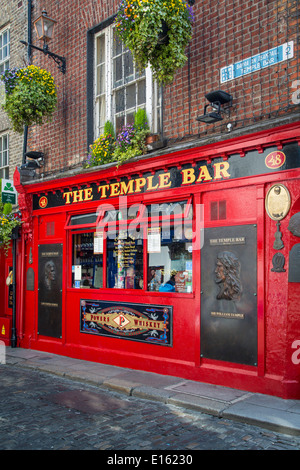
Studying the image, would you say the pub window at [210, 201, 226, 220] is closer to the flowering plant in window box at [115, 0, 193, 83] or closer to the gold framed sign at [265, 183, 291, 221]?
the gold framed sign at [265, 183, 291, 221]

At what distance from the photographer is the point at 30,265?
10914 mm

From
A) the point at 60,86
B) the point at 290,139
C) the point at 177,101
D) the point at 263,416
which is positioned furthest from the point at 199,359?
the point at 60,86

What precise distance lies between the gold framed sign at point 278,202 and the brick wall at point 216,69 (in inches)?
38.5

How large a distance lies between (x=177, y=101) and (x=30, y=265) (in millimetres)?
5485

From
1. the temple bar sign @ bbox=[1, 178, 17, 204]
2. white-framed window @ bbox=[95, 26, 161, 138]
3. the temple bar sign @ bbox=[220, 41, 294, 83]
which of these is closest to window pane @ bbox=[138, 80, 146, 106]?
white-framed window @ bbox=[95, 26, 161, 138]

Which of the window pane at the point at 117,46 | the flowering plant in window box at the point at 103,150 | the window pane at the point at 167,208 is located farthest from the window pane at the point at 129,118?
the window pane at the point at 167,208

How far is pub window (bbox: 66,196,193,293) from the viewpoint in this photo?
25.5 ft

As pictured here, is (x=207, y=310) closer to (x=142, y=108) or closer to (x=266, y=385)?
(x=266, y=385)

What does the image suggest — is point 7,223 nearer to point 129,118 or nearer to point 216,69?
point 129,118

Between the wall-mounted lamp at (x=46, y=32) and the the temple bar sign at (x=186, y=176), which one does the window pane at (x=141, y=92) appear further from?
the wall-mounted lamp at (x=46, y=32)

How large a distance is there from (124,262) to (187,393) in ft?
10.2

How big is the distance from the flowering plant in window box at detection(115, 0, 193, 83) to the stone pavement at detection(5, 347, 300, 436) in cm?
508

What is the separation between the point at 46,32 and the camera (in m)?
10.3

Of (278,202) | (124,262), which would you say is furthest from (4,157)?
(278,202)
